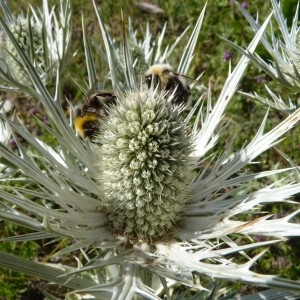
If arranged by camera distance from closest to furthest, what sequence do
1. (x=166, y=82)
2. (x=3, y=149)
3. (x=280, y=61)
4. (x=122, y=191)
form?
(x=3, y=149), (x=122, y=191), (x=166, y=82), (x=280, y=61)

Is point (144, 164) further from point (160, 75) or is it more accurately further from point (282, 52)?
point (282, 52)

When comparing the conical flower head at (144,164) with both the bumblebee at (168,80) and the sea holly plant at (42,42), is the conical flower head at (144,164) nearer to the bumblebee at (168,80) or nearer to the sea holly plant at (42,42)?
the bumblebee at (168,80)

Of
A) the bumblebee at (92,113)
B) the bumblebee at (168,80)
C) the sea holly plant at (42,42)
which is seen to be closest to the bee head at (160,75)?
the bumblebee at (168,80)

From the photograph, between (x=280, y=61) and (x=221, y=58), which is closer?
(x=280, y=61)

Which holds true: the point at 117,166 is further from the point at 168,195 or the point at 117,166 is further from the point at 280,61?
the point at 280,61

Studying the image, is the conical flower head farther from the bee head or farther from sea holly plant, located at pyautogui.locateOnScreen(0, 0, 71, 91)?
sea holly plant, located at pyautogui.locateOnScreen(0, 0, 71, 91)

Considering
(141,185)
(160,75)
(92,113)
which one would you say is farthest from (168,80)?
(141,185)

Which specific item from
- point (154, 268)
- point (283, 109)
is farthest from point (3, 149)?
point (283, 109)

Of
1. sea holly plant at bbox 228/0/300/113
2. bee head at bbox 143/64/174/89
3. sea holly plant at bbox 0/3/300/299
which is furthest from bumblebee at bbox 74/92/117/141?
sea holly plant at bbox 228/0/300/113
